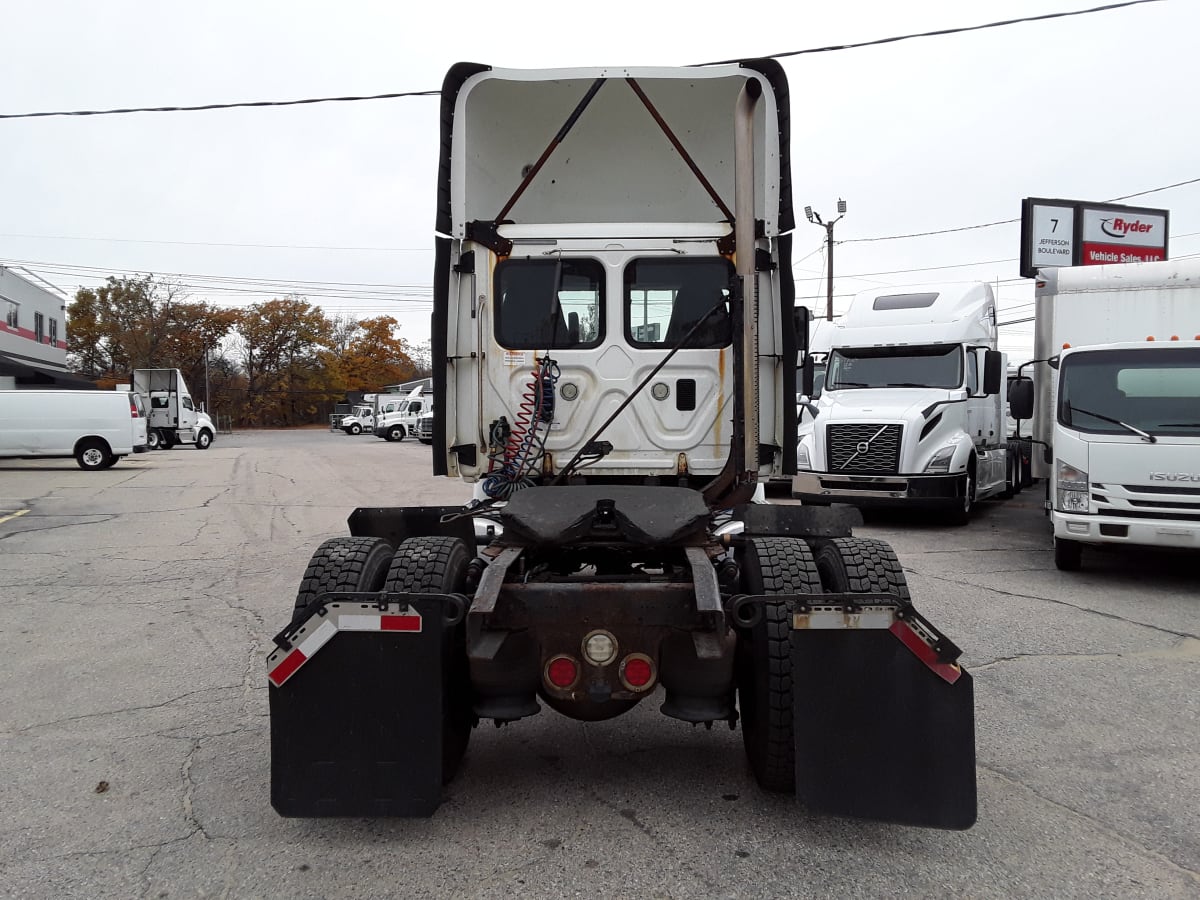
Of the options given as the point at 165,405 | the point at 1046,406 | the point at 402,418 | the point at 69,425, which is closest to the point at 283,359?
the point at 402,418

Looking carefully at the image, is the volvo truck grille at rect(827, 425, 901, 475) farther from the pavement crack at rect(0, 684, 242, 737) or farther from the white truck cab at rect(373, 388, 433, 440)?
the white truck cab at rect(373, 388, 433, 440)

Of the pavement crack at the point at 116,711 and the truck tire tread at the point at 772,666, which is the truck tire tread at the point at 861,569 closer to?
the truck tire tread at the point at 772,666

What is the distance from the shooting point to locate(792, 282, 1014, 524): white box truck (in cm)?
1216

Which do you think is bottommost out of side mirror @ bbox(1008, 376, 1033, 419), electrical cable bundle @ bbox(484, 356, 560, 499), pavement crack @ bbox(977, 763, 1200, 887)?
pavement crack @ bbox(977, 763, 1200, 887)

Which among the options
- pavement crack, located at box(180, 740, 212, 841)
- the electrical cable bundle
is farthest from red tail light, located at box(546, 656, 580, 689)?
the electrical cable bundle

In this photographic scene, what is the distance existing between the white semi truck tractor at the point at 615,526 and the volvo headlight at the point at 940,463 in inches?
284

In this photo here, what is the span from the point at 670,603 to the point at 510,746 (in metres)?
1.55

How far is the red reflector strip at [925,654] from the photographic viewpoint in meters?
3.26

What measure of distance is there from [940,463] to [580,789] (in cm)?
949

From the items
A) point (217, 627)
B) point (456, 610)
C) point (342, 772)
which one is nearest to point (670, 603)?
point (456, 610)

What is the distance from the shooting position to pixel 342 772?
337 centimetres

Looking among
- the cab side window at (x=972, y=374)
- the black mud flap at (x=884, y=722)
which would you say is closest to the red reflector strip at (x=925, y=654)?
the black mud flap at (x=884, y=722)

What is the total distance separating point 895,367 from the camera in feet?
43.2

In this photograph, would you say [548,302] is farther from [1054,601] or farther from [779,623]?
[1054,601]
